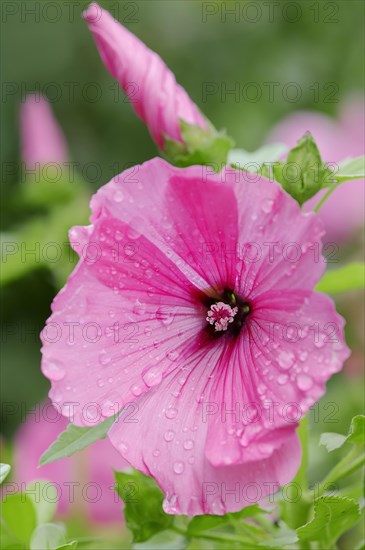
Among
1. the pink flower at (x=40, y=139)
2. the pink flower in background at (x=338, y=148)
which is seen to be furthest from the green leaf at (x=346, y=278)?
the pink flower in background at (x=338, y=148)

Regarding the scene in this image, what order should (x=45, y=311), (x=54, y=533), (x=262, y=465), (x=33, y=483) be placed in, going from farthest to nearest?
(x=45, y=311), (x=33, y=483), (x=54, y=533), (x=262, y=465)

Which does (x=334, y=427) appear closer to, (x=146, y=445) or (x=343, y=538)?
(x=343, y=538)

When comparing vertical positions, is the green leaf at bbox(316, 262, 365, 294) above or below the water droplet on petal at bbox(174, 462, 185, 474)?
above

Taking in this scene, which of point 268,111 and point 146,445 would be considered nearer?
point 146,445

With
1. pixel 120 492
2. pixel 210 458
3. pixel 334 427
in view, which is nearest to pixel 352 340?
pixel 334 427

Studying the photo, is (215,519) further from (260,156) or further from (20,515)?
(260,156)

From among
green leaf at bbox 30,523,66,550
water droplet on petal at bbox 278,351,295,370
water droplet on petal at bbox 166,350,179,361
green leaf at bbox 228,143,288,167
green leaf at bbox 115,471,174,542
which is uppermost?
green leaf at bbox 228,143,288,167

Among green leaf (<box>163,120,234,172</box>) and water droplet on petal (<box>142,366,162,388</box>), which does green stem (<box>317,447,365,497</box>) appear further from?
green leaf (<box>163,120,234,172</box>)

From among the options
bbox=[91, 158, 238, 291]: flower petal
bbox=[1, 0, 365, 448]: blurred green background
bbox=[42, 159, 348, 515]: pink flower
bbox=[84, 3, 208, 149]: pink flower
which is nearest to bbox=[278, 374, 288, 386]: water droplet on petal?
bbox=[42, 159, 348, 515]: pink flower
